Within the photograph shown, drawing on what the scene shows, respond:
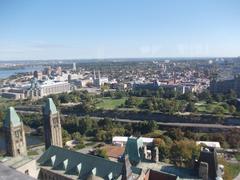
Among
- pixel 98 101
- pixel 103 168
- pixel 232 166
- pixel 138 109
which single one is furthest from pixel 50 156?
pixel 98 101

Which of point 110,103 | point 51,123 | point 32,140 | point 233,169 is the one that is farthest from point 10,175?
point 110,103

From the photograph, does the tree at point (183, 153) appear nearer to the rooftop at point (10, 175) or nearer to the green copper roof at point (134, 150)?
the green copper roof at point (134, 150)

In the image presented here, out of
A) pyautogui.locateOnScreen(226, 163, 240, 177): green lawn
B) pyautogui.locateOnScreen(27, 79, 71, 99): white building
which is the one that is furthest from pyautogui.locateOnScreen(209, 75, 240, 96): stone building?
pyautogui.locateOnScreen(226, 163, 240, 177): green lawn

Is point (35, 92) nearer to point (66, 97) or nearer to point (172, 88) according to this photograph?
point (66, 97)

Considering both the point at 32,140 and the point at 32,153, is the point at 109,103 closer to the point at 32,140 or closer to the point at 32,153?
the point at 32,140

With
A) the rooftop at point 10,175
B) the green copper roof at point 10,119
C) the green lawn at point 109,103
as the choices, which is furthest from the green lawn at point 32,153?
the rooftop at point 10,175
